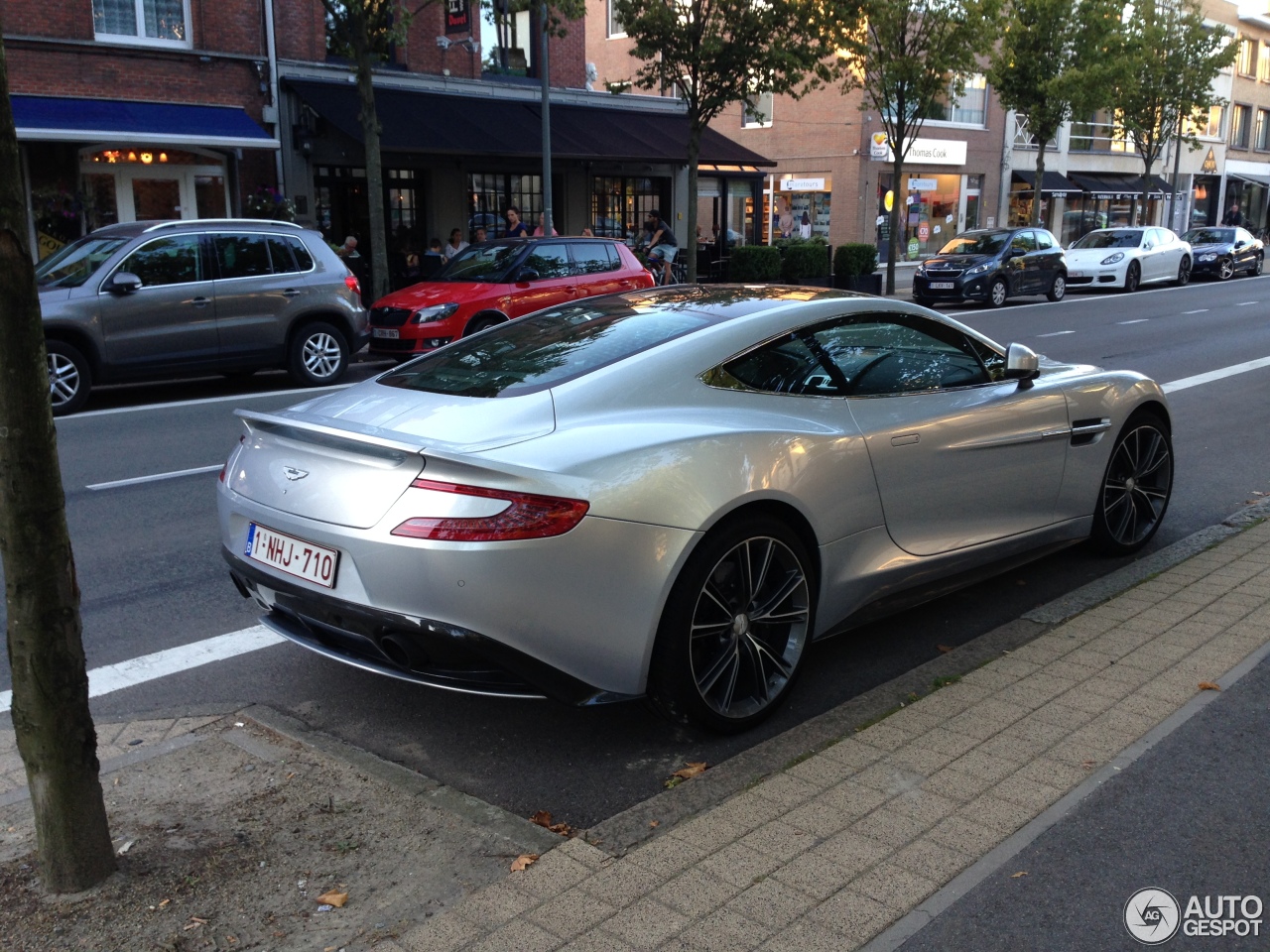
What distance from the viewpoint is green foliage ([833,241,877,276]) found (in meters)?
25.8

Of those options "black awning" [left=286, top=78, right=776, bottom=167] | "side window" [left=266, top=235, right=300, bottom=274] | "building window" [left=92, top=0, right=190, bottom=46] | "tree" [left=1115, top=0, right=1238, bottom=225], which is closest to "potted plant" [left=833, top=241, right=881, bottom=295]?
"black awning" [left=286, top=78, right=776, bottom=167]

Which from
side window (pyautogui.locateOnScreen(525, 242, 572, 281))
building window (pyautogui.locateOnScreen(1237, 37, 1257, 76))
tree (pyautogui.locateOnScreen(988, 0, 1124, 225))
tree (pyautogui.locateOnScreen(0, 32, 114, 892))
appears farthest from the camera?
building window (pyautogui.locateOnScreen(1237, 37, 1257, 76))

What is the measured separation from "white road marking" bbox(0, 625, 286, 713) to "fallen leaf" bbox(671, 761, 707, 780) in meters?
1.74

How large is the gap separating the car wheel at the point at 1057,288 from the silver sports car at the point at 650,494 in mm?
22071

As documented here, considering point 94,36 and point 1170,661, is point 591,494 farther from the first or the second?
point 94,36

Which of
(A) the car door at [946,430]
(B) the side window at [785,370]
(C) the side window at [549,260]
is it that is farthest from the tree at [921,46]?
(B) the side window at [785,370]

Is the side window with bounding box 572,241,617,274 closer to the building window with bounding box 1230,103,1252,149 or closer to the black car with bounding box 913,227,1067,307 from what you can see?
the black car with bounding box 913,227,1067,307

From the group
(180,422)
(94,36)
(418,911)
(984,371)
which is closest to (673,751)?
(418,911)

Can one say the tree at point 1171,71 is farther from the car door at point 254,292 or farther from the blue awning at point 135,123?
the car door at point 254,292

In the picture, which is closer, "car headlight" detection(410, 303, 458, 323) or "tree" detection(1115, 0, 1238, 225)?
"car headlight" detection(410, 303, 458, 323)

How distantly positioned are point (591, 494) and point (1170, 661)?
2.45 metres

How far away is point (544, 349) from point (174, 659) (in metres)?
2.06

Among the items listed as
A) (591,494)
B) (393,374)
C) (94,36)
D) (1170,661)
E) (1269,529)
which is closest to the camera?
(591,494)

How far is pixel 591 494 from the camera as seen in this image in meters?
3.57
